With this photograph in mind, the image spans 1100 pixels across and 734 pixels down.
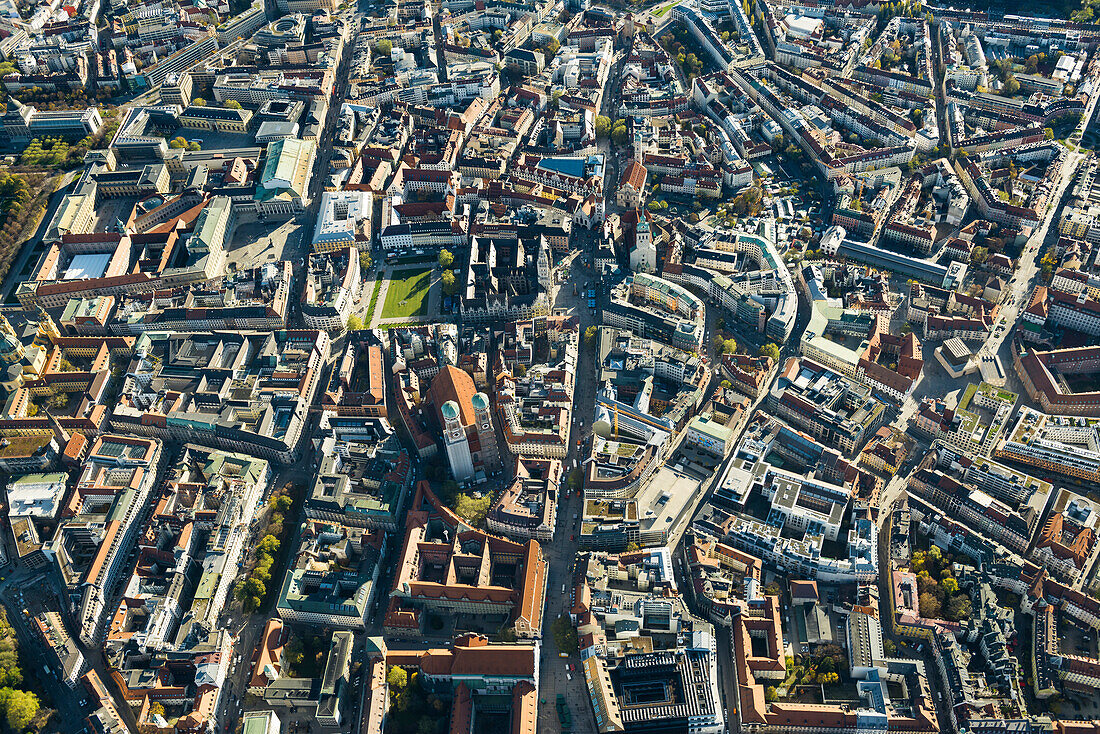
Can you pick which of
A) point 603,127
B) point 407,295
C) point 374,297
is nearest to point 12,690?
point 374,297

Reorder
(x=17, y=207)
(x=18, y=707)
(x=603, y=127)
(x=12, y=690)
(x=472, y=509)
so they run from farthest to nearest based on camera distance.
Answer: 1. (x=603, y=127)
2. (x=17, y=207)
3. (x=472, y=509)
4. (x=12, y=690)
5. (x=18, y=707)

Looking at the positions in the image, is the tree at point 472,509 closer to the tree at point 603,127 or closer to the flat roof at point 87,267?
the flat roof at point 87,267

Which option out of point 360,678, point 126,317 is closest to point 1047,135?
point 360,678

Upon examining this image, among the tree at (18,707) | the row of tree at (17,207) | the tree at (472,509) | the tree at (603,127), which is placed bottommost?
the tree at (18,707)

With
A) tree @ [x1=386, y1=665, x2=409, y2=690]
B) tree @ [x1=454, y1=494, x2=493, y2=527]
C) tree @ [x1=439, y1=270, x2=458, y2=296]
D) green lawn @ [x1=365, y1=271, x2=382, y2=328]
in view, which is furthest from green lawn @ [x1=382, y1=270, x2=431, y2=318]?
tree @ [x1=386, y1=665, x2=409, y2=690]

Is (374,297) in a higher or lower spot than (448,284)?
lower

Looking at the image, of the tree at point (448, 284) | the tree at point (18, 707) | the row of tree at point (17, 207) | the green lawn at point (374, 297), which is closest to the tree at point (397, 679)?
the tree at point (18, 707)

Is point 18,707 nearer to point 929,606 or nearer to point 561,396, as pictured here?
point 561,396
